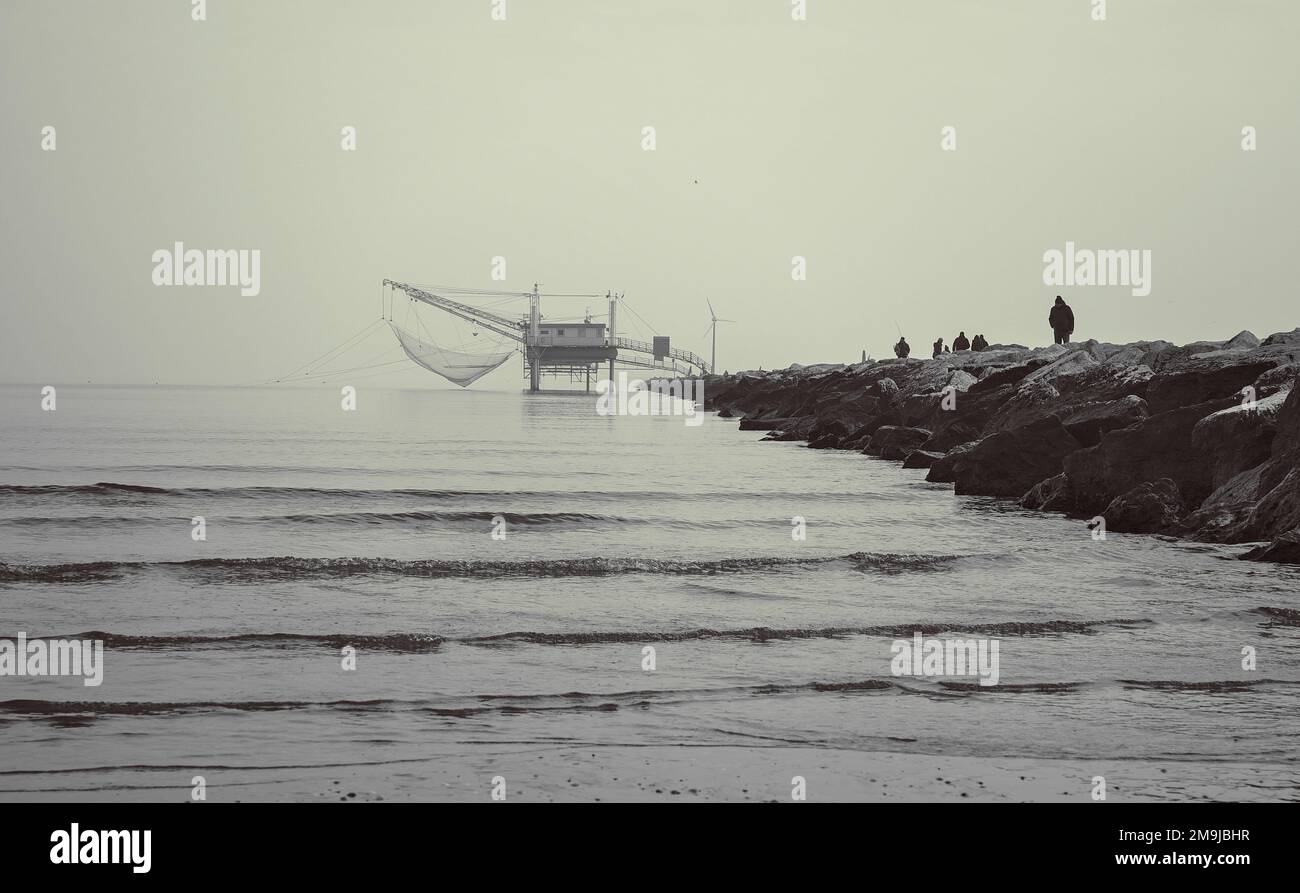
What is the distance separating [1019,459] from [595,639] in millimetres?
12851

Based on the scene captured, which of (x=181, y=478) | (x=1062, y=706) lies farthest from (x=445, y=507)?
(x=1062, y=706)

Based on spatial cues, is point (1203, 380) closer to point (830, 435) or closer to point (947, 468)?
point (947, 468)

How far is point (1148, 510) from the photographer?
14555mm

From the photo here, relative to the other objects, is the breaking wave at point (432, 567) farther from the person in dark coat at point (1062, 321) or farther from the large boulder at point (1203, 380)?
the person in dark coat at point (1062, 321)

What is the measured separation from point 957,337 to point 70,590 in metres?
49.3

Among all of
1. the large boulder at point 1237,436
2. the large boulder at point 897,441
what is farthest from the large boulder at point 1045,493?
the large boulder at point 897,441

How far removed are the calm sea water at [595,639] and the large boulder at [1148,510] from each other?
0.67 metres

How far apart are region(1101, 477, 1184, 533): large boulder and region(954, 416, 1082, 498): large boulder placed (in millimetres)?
4084

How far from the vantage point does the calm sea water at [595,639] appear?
5.52m

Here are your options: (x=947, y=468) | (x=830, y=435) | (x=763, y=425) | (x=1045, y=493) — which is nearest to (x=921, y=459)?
(x=947, y=468)

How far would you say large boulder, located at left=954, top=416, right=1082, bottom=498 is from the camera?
1925 cm
